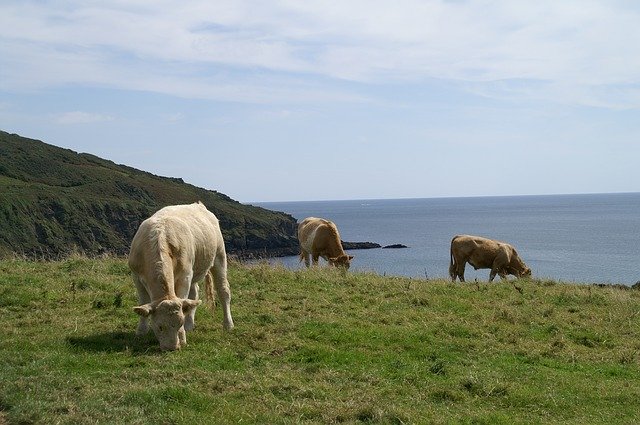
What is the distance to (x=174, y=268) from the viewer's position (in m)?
11.3

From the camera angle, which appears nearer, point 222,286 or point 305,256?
point 222,286

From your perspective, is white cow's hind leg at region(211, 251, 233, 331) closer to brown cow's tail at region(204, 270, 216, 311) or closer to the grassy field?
brown cow's tail at region(204, 270, 216, 311)

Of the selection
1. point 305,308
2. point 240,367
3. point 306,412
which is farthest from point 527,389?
point 305,308

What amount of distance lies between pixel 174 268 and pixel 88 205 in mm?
83277

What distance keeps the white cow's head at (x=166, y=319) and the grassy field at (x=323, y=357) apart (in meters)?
0.22

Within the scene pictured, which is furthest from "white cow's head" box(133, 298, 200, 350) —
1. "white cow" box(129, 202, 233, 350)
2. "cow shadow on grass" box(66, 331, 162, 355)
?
"cow shadow on grass" box(66, 331, 162, 355)

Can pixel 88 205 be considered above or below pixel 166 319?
above

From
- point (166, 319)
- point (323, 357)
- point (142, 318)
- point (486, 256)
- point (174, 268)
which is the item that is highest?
point (174, 268)

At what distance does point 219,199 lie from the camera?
415 feet

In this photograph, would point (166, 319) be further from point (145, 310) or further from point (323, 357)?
point (323, 357)

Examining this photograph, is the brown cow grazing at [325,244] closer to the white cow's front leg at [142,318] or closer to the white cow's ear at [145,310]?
the white cow's front leg at [142,318]

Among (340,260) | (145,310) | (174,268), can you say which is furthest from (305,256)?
(145,310)

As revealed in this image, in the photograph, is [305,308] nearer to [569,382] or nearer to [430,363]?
[430,363]

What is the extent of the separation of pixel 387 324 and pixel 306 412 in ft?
17.7
